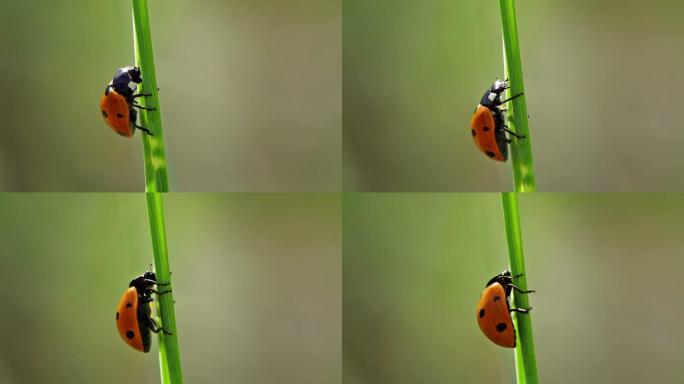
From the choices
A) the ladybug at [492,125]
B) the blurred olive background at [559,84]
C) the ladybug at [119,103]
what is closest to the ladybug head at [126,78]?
the ladybug at [119,103]

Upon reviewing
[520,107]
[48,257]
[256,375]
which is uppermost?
[520,107]

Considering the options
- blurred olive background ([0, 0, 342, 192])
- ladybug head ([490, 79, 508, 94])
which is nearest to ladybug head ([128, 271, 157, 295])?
blurred olive background ([0, 0, 342, 192])

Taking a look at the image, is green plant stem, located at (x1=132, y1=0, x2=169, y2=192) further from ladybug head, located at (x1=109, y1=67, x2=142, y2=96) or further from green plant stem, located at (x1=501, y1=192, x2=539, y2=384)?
green plant stem, located at (x1=501, y1=192, x2=539, y2=384)

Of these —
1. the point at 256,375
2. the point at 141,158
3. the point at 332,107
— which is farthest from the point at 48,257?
the point at 332,107

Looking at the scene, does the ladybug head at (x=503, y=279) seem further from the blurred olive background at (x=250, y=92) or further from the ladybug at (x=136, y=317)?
the ladybug at (x=136, y=317)

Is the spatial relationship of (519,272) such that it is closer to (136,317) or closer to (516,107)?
(516,107)

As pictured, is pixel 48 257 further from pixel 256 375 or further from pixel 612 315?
pixel 612 315
